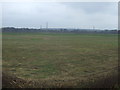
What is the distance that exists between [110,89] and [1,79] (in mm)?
3361

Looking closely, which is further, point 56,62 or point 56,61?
point 56,61

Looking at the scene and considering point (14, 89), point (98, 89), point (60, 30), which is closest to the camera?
point (14, 89)

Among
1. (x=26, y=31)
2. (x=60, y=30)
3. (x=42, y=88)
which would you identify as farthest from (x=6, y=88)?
(x=60, y=30)

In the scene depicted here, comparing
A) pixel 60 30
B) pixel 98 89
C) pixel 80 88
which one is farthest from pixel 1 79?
pixel 60 30

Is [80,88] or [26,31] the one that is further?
[26,31]

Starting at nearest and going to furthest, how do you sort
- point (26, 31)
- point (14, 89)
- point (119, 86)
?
point (14, 89), point (119, 86), point (26, 31)

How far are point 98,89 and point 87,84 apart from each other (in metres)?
0.36

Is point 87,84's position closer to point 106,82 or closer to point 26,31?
point 106,82

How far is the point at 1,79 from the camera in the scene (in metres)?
6.84

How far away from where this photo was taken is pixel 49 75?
36.4ft

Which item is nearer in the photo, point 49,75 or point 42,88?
point 42,88

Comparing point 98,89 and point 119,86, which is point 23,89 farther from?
point 119,86

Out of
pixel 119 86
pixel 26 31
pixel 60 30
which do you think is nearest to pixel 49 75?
pixel 119 86

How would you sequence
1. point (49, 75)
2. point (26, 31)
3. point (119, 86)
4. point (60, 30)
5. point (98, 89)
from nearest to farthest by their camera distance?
point (98, 89), point (119, 86), point (49, 75), point (26, 31), point (60, 30)
